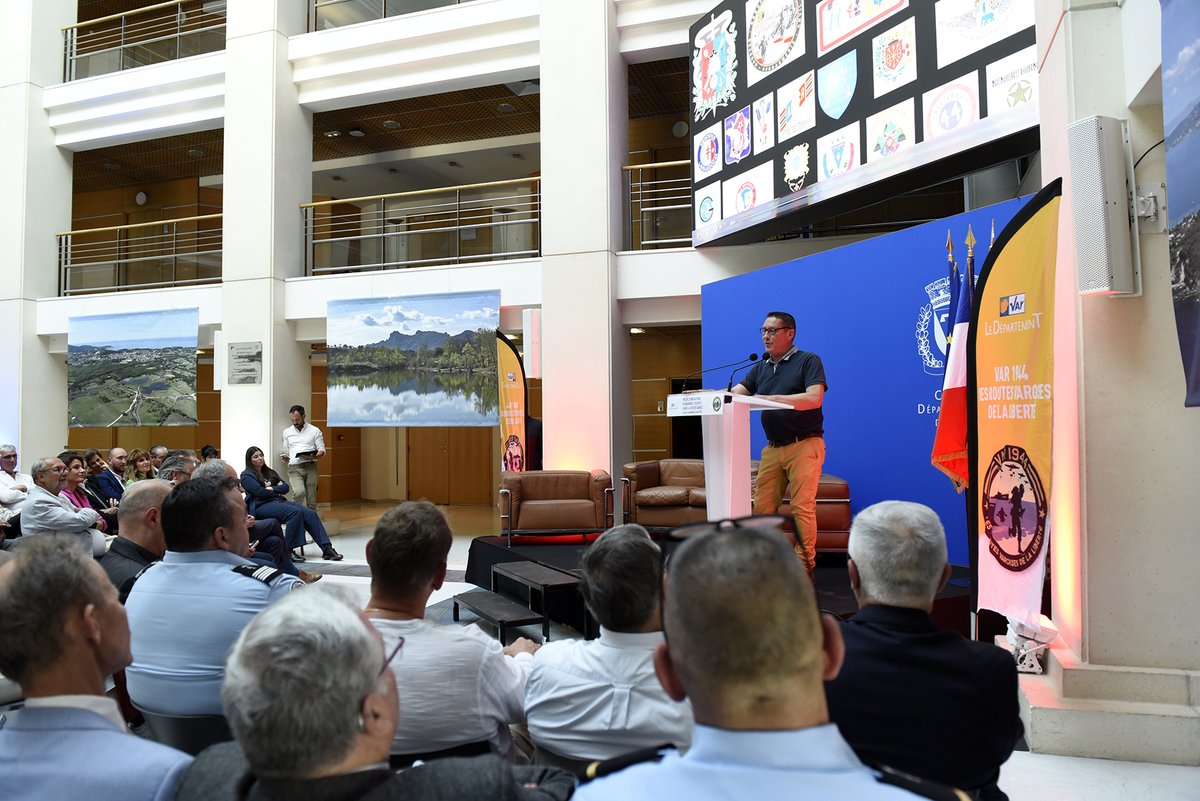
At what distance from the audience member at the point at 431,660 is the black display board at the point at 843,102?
15.5 ft

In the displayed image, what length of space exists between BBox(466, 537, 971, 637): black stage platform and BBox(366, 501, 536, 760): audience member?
5.60 ft

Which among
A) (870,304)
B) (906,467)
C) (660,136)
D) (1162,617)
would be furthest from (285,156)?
(1162,617)

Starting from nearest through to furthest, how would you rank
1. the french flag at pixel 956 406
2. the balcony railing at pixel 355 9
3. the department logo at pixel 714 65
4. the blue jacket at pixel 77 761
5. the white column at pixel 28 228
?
the blue jacket at pixel 77 761 < the french flag at pixel 956 406 < the department logo at pixel 714 65 < the balcony railing at pixel 355 9 < the white column at pixel 28 228

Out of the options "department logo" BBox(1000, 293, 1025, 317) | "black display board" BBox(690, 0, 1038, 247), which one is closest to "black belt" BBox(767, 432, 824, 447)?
"department logo" BBox(1000, 293, 1025, 317)

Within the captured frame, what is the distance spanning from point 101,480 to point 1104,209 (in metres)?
7.65

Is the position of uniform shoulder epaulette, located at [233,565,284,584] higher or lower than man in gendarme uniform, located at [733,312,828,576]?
lower

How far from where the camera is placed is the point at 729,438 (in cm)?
397

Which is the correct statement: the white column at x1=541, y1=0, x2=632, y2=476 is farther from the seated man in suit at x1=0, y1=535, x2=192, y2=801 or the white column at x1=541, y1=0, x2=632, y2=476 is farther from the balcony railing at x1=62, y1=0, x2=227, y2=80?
the seated man in suit at x1=0, y1=535, x2=192, y2=801

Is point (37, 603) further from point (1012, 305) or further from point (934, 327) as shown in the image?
point (934, 327)

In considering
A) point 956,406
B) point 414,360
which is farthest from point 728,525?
point 414,360

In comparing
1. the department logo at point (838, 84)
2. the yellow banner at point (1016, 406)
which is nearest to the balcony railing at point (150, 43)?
the department logo at point (838, 84)

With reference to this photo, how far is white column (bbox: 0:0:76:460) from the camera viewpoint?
1059 centimetres

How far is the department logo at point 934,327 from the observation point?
547 centimetres

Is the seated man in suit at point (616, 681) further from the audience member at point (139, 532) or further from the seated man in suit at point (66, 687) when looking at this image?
the audience member at point (139, 532)
